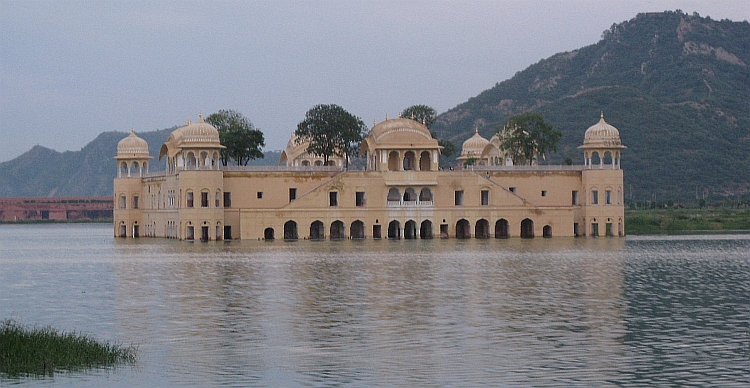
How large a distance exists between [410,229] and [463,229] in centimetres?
308

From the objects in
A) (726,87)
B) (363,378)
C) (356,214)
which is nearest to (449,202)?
(356,214)

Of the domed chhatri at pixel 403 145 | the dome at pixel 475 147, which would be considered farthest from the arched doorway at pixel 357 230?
the dome at pixel 475 147

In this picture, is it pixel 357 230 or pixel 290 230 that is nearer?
pixel 290 230

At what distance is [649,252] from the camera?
170 feet

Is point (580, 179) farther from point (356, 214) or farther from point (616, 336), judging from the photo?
point (616, 336)

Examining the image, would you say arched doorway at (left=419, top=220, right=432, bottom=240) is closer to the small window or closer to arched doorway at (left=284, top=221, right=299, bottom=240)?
the small window

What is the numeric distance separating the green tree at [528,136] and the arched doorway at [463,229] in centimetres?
1230

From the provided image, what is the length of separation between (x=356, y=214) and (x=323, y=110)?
1250 cm

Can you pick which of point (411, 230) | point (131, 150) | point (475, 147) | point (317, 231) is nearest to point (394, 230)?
point (411, 230)

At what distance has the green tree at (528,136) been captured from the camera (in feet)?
265

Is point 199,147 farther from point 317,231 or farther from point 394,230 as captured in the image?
point 394,230

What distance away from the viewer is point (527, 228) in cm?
7056

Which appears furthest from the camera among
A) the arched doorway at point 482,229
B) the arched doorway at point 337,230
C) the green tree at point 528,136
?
the green tree at point 528,136

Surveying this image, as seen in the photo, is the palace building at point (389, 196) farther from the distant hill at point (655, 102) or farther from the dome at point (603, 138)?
the distant hill at point (655, 102)
